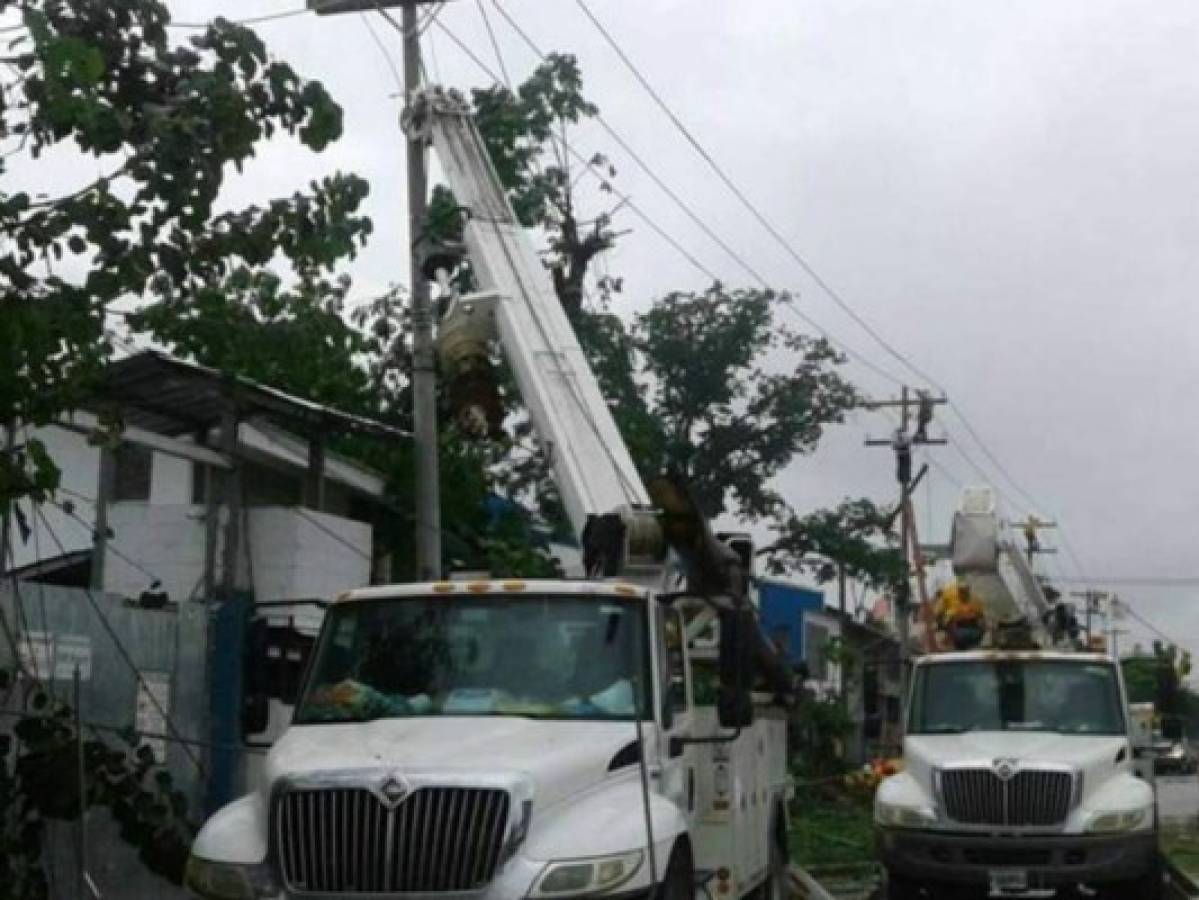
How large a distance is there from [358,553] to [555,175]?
927 cm

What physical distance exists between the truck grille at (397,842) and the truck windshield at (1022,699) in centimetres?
872

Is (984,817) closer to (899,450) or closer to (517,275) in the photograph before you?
(517,275)

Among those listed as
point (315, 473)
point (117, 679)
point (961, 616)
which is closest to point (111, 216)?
point (117, 679)

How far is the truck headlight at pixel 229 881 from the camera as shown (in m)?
9.27

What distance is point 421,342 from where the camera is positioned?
18.0 metres

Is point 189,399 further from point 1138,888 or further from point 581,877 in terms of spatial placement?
point 1138,888

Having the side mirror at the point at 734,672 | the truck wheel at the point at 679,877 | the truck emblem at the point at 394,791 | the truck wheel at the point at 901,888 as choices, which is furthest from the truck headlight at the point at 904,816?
the truck emblem at the point at 394,791

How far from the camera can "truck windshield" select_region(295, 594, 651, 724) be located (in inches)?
406

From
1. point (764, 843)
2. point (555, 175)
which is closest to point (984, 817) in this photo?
point (764, 843)

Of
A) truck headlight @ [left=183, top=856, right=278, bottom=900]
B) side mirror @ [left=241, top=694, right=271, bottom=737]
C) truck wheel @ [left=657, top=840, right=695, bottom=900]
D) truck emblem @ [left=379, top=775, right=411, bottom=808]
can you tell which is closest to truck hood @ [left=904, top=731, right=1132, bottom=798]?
truck wheel @ [left=657, top=840, right=695, bottom=900]

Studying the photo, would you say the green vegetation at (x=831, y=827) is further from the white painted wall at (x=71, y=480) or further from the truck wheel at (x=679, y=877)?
the truck wheel at (x=679, y=877)

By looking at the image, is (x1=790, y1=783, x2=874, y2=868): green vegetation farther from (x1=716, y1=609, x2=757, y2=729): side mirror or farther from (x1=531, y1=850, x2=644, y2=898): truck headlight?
(x1=531, y1=850, x2=644, y2=898): truck headlight

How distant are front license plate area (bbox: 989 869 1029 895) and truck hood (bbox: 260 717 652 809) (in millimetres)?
6481

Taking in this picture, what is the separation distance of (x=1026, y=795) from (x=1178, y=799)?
31681mm
